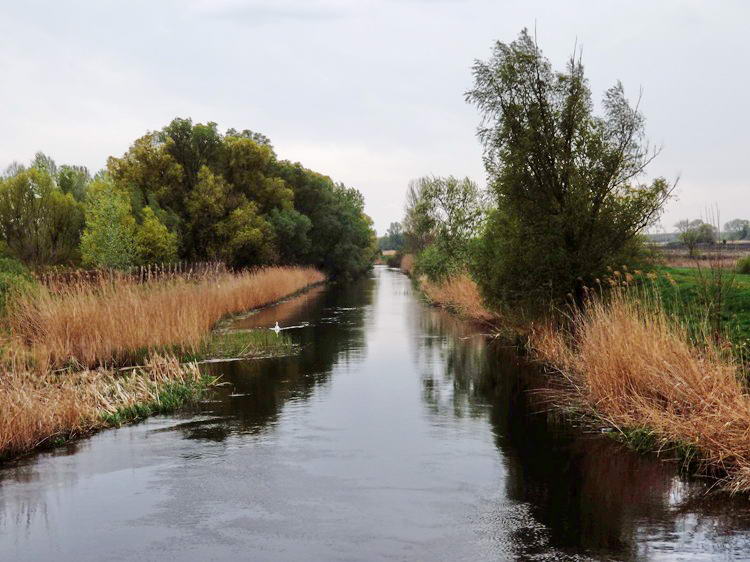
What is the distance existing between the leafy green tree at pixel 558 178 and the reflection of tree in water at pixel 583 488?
4.12 metres

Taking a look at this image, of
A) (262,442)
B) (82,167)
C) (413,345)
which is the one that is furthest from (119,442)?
(82,167)

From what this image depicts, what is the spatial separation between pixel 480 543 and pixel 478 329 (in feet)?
64.1

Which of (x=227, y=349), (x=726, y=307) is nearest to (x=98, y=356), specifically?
(x=227, y=349)

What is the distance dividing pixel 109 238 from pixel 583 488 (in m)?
27.0

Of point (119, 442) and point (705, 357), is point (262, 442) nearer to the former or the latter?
point (119, 442)

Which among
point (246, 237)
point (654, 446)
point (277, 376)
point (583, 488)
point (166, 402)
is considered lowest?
point (583, 488)

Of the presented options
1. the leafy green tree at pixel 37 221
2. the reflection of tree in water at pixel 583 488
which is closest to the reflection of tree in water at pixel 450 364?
the reflection of tree in water at pixel 583 488

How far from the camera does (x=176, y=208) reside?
44312 mm

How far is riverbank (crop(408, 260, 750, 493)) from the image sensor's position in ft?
28.1

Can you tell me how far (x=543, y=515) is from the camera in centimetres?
772

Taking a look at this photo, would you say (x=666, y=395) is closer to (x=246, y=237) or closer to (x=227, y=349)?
(x=227, y=349)

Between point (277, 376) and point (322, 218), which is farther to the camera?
point (322, 218)

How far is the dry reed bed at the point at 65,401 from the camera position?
32.8ft

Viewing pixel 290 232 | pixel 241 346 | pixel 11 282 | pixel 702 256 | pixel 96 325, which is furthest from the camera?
pixel 290 232
